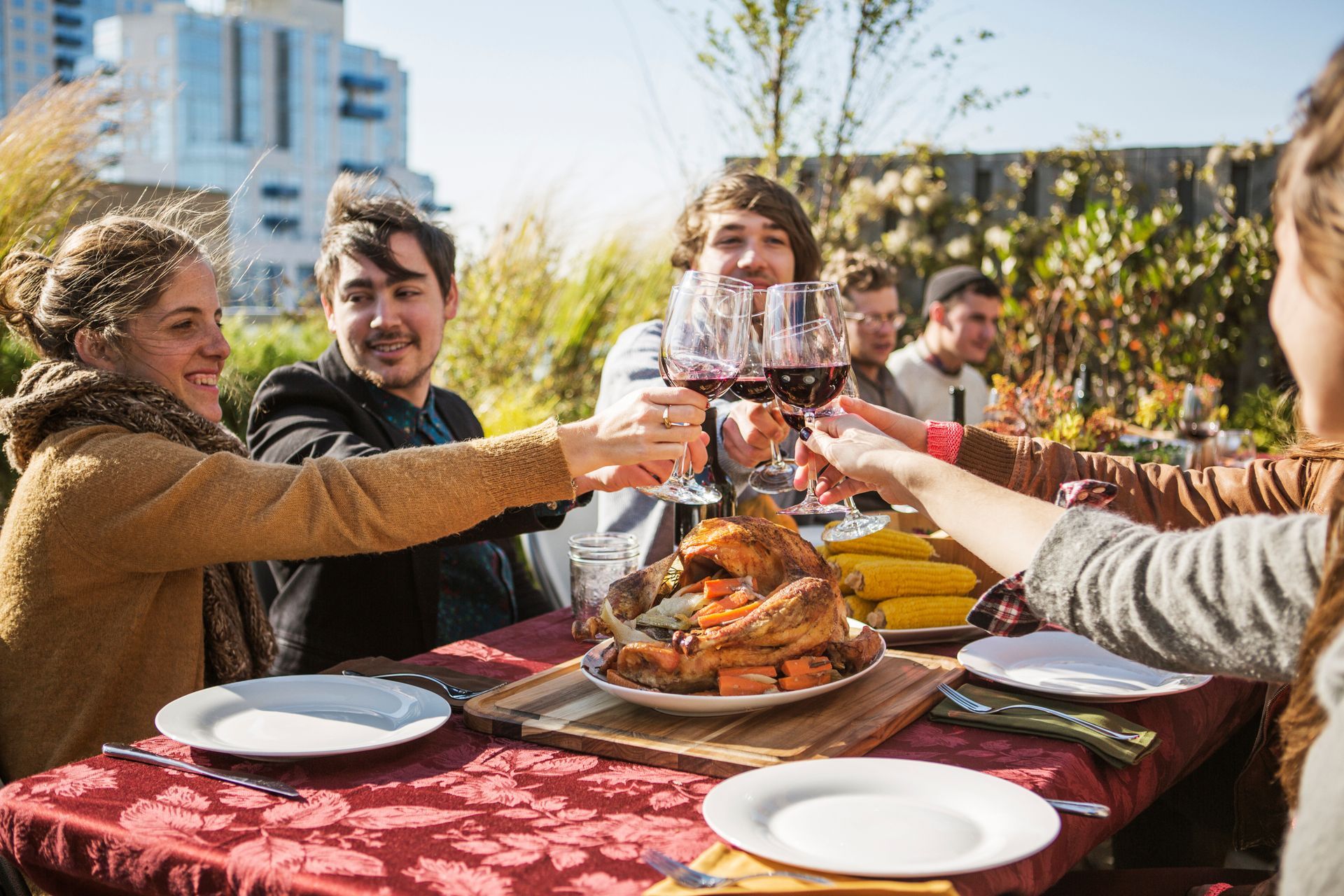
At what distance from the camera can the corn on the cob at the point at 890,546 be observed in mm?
2406

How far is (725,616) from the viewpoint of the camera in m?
1.72

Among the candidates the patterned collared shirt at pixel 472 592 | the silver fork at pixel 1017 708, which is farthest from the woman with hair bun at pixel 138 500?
the patterned collared shirt at pixel 472 592

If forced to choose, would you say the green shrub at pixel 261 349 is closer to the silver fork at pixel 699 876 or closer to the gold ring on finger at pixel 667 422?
the gold ring on finger at pixel 667 422

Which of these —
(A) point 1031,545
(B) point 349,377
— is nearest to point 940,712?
(A) point 1031,545

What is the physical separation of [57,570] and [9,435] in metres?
0.35

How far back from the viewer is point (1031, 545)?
1.50 metres

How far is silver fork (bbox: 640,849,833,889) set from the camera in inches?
44.8

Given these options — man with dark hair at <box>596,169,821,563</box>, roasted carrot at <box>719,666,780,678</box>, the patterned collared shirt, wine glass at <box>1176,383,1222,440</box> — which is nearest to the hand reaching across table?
roasted carrot at <box>719,666,780,678</box>

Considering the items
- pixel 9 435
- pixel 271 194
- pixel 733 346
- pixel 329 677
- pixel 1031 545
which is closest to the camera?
pixel 1031 545

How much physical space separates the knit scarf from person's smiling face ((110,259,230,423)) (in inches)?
3.9

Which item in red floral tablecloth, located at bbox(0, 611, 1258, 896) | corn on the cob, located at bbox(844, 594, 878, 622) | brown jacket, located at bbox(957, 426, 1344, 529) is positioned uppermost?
brown jacket, located at bbox(957, 426, 1344, 529)

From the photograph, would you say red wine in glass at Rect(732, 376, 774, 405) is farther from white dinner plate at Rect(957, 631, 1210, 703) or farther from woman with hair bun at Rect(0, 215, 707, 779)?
white dinner plate at Rect(957, 631, 1210, 703)

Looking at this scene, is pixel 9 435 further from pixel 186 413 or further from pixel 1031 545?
pixel 1031 545

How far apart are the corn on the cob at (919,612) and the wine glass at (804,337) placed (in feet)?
1.71
